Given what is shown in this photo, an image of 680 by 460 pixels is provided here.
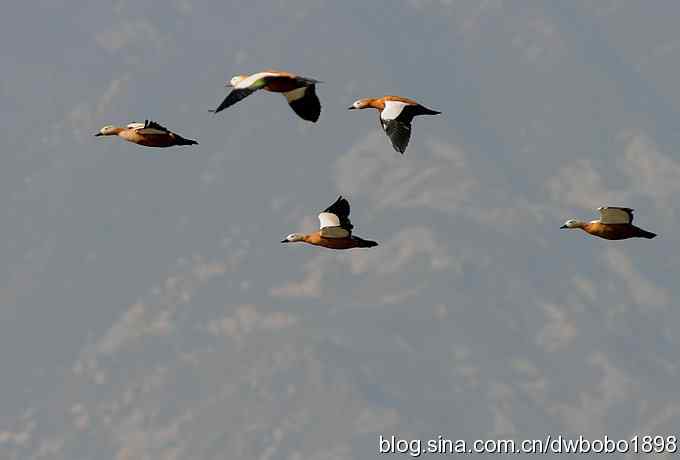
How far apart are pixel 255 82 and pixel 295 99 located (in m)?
2.96

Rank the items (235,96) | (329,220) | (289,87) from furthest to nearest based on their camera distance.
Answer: (329,220), (289,87), (235,96)

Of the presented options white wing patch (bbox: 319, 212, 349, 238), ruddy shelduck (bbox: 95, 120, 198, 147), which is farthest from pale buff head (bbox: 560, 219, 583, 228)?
ruddy shelduck (bbox: 95, 120, 198, 147)

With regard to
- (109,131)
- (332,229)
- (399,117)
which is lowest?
(332,229)

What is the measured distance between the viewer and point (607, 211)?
63.1 meters

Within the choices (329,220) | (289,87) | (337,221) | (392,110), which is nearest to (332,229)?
(337,221)

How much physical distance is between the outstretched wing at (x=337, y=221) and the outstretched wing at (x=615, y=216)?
8.51m

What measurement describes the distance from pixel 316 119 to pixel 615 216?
10.4 m

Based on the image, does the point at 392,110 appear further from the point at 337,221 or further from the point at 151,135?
the point at 151,135

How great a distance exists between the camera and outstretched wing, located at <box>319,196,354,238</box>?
65.4 meters

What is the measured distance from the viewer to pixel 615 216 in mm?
63438

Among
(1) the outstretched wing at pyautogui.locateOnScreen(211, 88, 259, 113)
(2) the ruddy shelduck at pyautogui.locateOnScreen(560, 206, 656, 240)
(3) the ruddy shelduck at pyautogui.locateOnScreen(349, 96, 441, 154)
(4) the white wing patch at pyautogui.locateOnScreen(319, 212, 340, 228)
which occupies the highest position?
(3) the ruddy shelduck at pyautogui.locateOnScreen(349, 96, 441, 154)

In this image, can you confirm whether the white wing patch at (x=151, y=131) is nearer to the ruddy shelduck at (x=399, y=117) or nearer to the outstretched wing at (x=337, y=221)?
the outstretched wing at (x=337, y=221)

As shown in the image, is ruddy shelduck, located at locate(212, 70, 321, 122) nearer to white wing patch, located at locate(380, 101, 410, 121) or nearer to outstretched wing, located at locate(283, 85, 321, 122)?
outstretched wing, located at locate(283, 85, 321, 122)

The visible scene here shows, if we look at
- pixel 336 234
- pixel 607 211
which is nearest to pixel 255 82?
pixel 336 234
